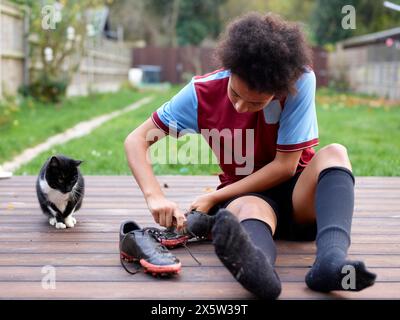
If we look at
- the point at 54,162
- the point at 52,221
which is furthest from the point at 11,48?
the point at 52,221

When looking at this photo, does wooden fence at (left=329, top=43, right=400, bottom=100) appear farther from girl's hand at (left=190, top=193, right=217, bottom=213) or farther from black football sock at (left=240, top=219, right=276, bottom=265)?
black football sock at (left=240, top=219, right=276, bottom=265)

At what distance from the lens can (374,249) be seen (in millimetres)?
2023

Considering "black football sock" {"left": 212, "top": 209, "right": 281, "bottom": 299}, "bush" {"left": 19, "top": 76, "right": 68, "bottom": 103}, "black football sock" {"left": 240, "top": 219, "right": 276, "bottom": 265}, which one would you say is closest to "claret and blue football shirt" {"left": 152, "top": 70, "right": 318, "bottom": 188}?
"black football sock" {"left": 240, "top": 219, "right": 276, "bottom": 265}

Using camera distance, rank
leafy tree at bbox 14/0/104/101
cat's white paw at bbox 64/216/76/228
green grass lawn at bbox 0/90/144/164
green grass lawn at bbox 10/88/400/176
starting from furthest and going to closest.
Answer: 1. leafy tree at bbox 14/0/104/101
2. green grass lawn at bbox 0/90/144/164
3. green grass lawn at bbox 10/88/400/176
4. cat's white paw at bbox 64/216/76/228

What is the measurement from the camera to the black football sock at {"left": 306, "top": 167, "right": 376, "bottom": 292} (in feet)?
4.75

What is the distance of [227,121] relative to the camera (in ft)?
6.53

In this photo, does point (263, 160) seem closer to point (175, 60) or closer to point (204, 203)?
point (204, 203)

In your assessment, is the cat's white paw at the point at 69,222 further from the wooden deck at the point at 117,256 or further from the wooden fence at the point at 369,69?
the wooden fence at the point at 369,69

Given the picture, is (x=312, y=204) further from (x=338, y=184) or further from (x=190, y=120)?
(x=190, y=120)

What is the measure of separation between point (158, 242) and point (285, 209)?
49 centimetres

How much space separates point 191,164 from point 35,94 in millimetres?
5098

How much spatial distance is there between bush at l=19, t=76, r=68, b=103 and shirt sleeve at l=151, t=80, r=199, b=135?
7239mm

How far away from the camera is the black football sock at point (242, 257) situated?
4.66 ft

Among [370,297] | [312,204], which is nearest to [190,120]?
[312,204]
